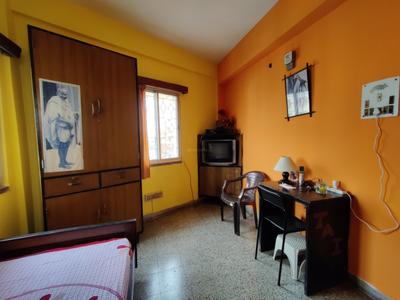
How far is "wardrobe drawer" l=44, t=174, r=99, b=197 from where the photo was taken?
1.76m

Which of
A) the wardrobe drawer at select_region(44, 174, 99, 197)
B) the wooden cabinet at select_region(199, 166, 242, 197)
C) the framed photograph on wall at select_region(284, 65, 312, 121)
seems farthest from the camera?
the wooden cabinet at select_region(199, 166, 242, 197)

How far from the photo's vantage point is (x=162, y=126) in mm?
3230

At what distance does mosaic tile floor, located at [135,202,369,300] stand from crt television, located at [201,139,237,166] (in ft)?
3.60

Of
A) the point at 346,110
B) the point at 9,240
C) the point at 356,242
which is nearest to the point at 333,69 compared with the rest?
the point at 346,110

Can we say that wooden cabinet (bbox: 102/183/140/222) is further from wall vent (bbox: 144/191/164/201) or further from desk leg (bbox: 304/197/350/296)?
desk leg (bbox: 304/197/350/296)

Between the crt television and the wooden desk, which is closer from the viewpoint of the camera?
the wooden desk

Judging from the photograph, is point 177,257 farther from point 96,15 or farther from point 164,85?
point 96,15

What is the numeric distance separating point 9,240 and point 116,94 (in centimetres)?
159

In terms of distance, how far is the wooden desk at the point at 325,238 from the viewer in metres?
1.51

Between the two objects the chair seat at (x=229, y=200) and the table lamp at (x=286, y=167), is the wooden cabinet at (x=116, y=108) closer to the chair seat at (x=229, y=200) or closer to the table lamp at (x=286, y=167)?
the chair seat at (x=229, y=200)

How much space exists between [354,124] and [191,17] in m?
2.24

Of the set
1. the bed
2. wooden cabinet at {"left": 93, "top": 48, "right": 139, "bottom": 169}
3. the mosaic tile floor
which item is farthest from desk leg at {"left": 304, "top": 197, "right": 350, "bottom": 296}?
wooden cabinet at {"left": 93, "top": 48, "right": 139, "bottom": 169}

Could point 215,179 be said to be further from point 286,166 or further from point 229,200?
point 286,166

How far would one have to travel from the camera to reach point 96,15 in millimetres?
2283
